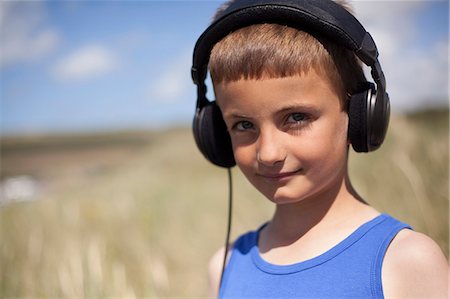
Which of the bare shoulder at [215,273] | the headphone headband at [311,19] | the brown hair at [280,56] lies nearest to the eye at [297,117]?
the brown hair at [280,56]

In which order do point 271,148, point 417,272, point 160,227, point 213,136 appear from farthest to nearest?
point 160,227, point 213,136, point 271,148, point 417,272

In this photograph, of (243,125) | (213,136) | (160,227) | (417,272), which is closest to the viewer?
(417,272)

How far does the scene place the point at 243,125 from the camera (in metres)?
1.30

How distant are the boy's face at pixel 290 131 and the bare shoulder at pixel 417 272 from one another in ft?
0.87

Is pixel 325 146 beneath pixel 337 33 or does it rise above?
beneath

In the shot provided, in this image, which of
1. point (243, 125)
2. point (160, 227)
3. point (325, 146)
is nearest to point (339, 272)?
point (325, 146)

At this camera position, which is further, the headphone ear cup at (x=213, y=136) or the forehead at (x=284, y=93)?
the headphone ear cup at (x=213, y=136)

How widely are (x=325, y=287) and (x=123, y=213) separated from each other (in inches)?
164

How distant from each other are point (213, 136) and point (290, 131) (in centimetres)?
36

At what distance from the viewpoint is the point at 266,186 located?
1276 millimetres

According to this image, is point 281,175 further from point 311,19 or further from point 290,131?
point 311,19

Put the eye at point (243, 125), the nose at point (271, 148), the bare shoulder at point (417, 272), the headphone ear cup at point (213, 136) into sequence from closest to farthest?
the bare shoulder at point (417, 272)
the nose at point (271, 148)
the eye at point (243, 125)
the headphone ear cup at point (213, 136)

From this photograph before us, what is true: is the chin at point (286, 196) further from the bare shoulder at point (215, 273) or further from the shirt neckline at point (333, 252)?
the bare shoulder at point (215, 273)

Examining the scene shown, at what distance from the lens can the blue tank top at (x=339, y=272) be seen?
114cm
